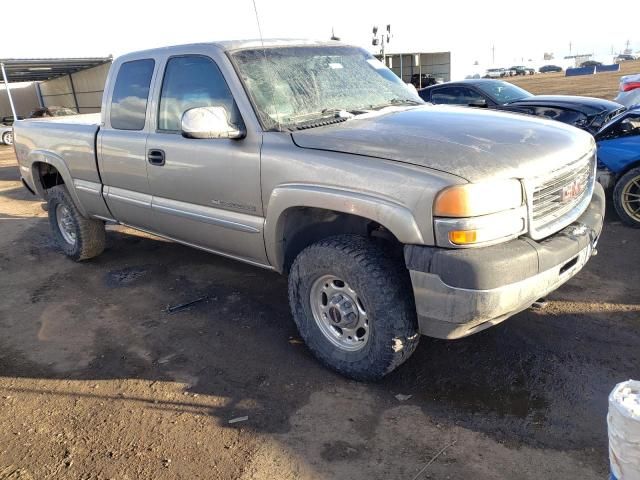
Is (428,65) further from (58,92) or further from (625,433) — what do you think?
(625,433)

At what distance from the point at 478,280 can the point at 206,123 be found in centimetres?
185

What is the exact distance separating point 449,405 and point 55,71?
28.3 meters

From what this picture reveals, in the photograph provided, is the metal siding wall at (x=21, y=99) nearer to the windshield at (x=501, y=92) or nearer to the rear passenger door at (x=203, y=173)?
the windshield at (x=501, y=92)

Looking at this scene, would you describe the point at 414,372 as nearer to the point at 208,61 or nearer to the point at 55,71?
the point at 208,61

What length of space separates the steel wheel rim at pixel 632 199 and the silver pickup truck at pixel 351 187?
2581 millimetres

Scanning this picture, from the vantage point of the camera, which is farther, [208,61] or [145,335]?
[145,335]

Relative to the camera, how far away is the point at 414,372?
3.30 metres

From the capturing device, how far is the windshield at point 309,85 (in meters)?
3.46

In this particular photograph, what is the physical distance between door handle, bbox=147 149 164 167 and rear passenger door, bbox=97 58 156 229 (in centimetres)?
9

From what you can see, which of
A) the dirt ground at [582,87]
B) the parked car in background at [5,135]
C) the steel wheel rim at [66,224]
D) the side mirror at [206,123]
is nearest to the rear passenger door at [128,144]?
the side mirror at [206,123]

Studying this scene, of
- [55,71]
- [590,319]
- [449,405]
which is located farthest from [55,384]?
[55,71]

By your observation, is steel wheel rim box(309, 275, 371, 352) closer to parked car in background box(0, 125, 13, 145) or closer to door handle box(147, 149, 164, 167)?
door handle box(147, 149, 164, 167)

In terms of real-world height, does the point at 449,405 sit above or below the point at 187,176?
below

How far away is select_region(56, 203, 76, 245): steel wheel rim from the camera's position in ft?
18.9
